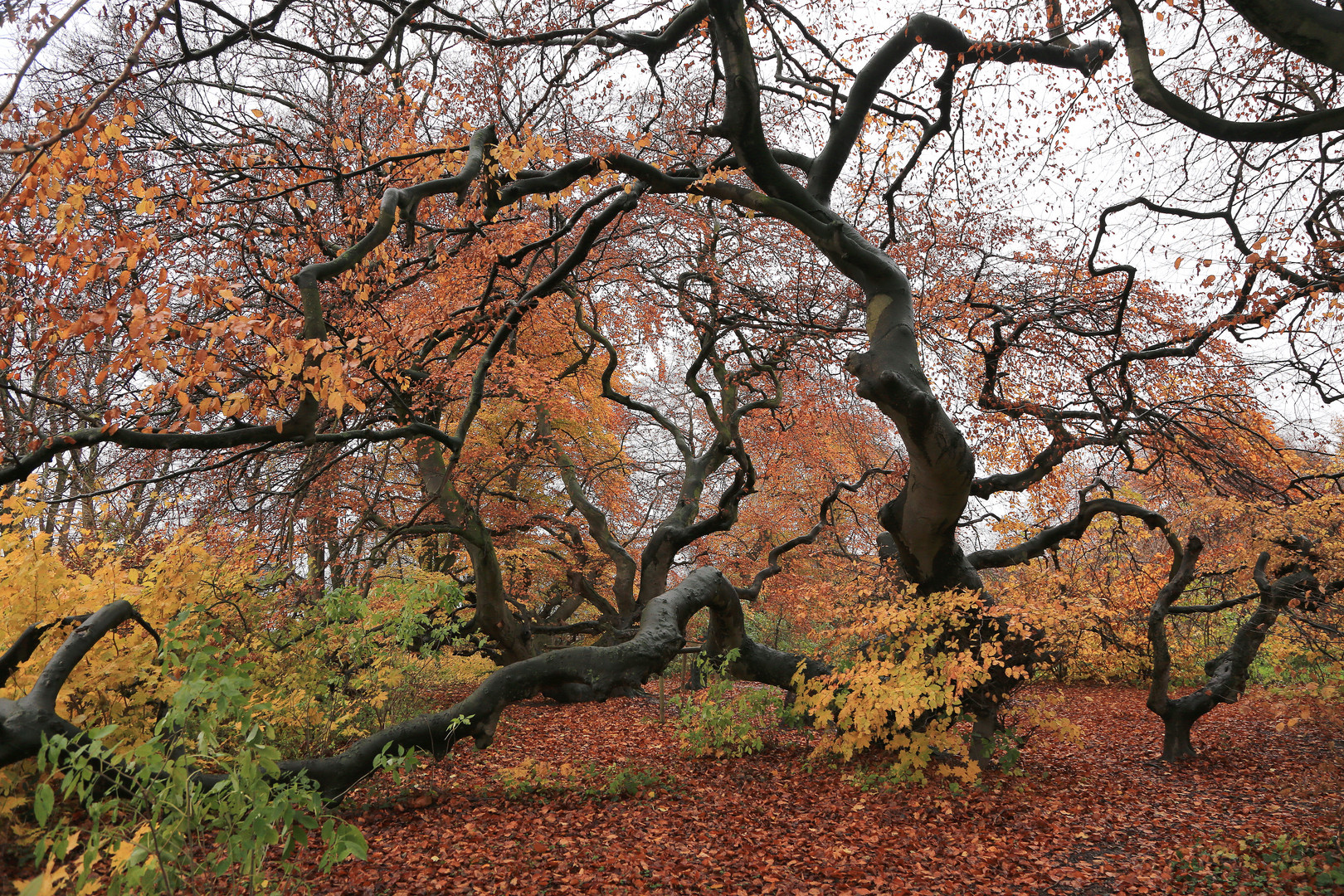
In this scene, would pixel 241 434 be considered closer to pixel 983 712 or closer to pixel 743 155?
pixel 743 155

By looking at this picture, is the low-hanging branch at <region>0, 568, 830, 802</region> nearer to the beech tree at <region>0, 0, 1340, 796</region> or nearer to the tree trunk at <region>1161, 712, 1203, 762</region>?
the beech tree at <region>0, 0, 1340, 796</region>

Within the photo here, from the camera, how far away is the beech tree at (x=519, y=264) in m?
3.36

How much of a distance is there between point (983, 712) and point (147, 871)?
6.01 m

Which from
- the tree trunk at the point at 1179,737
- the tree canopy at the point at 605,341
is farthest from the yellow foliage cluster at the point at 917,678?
the tree trunk at the point at 1179,737

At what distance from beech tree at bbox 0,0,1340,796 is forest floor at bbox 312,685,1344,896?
2.44 feet

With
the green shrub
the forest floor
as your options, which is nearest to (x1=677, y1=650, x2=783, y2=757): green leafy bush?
the forest floor

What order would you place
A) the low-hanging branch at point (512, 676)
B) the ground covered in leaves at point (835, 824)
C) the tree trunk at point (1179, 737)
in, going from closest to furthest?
the low-hanging branch at point (512, 676) → the ground covered in leaves at point (835, 824) → the tree trunk at point (1179, 737)

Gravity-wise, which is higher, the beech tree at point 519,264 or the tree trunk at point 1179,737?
the beech tree at point 519,264

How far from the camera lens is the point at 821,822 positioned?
5.13 m

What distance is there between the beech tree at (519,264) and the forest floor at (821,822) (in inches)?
29.3

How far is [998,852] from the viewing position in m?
4.49

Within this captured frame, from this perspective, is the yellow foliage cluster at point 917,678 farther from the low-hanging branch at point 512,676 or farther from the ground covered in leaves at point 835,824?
the low-hanging branch at point 512,676

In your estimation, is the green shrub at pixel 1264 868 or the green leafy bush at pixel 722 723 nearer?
the green shrub at pixel 1264 868

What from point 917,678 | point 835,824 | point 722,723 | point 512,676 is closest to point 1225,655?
point 917,678
